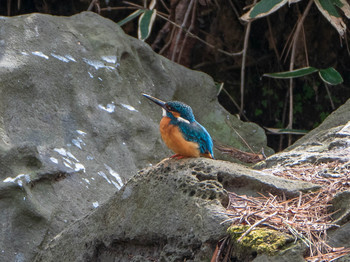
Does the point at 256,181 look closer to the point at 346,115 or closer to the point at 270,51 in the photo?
the point at 346,115

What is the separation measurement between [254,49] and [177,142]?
13.6 ft

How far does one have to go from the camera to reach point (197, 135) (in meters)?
3.26

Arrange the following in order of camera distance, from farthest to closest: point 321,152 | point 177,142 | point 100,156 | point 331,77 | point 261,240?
point 331,77, point 100,156, point 321,152, point 177,142, point 261,240

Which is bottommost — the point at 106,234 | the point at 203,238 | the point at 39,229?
the point at 39,229

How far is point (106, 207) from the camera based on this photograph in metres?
2.93

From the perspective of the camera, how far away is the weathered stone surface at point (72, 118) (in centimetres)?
366

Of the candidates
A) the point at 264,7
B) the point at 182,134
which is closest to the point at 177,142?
the point at 182,134

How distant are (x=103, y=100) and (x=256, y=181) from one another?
204 centimetres

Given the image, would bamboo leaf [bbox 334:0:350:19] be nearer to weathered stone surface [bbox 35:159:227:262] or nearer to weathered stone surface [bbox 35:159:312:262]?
weathered stone surface [bbox 35:159:312:262]

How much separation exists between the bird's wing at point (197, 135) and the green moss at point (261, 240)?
95 centimetres

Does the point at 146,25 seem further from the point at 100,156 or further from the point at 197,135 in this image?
the point at 197,135

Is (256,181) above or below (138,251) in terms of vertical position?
above

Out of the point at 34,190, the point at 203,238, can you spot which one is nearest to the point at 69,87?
the point at 34,190

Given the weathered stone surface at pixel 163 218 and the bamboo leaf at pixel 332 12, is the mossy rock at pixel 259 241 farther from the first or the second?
the bamboo leaf at pixel 332 12
